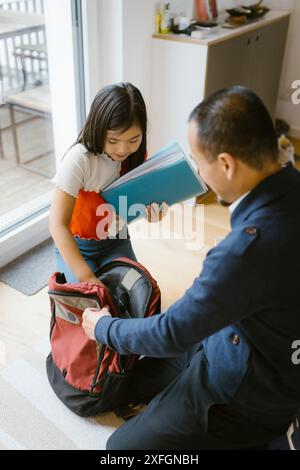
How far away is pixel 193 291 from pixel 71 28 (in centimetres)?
150

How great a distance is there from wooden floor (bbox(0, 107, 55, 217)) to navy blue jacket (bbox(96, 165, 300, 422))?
1.40 meters

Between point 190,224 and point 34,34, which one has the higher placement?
point 34,34

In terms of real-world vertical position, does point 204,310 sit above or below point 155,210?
above

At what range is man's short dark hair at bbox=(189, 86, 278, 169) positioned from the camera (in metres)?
0.79

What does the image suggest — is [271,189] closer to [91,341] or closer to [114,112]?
[114,112]

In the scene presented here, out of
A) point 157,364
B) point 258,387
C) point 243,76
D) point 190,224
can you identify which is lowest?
point 190,224

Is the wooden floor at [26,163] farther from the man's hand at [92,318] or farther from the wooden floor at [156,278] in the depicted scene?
the man's hand at [92,318]

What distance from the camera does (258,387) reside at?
39.5 inches

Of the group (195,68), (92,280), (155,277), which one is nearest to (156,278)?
(155,277)

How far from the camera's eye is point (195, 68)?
2066 mm

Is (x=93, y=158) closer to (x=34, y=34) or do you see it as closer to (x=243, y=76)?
(x=34, y=34)

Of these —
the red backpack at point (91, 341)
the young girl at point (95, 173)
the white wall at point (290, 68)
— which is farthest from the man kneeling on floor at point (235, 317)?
the white wall at point (290, 68)

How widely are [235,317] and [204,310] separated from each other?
60mm
